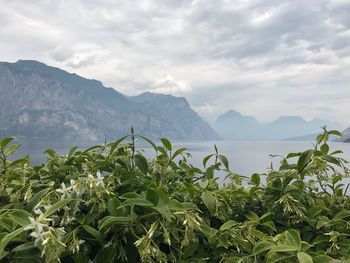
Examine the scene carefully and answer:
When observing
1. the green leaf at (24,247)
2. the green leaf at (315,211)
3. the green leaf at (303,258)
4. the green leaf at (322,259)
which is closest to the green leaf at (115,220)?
the green leaf at (24,247)

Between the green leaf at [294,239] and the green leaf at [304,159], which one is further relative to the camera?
the green leaf at [304,159]

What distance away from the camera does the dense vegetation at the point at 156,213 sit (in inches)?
53.6

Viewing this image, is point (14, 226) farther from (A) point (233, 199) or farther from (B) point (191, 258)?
(A) point (233, 199)

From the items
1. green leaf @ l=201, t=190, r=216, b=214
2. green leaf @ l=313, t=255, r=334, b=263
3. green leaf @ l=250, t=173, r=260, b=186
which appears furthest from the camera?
green leaf @ l=250, t=173, r=260, b=186

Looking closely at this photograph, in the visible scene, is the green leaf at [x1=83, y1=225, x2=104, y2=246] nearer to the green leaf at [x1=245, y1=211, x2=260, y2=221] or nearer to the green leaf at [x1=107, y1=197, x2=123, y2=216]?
the green leaf at [x1=107, y1=197, x2=123, y2=216]

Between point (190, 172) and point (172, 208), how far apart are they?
1.18m

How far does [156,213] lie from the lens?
1394mm

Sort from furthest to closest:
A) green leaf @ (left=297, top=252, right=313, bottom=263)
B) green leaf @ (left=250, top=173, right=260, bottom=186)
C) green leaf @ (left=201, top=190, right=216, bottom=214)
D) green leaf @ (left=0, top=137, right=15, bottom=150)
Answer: green leaf @ (left=250, top=173, right=260, bottom=186) < green leaf @ (left=0, top=137, right=15, bottom=150) < green leaf @ (left=201, top=190, right=216, bottom=214) < green leaf @ (left=297, top=252, right=313, bottom=263)

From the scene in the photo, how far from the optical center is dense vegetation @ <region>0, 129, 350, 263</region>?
1361mm

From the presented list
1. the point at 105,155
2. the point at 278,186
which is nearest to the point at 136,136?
the point at 105,155

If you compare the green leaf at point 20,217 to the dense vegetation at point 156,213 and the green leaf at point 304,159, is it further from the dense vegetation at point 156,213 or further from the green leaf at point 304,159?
the green leaf at point 304,159

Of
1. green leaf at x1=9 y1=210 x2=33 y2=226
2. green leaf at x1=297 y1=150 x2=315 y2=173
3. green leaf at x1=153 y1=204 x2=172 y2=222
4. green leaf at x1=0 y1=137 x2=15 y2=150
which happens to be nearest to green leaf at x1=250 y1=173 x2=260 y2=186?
green leaf at x1=297 y1=150 x2=315 y2=173

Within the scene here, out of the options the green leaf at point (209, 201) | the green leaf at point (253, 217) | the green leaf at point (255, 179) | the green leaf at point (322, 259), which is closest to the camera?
the green leaf at point (322, 259)

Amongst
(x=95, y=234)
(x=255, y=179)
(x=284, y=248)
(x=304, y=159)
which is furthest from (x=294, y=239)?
(x=255, y=179)
